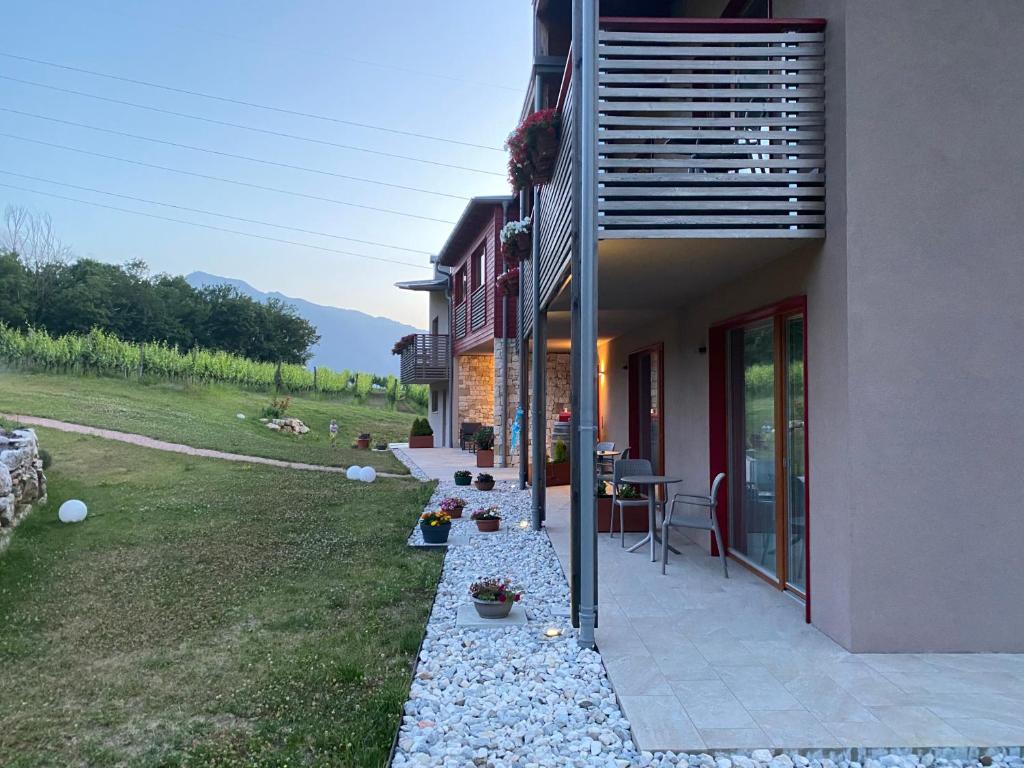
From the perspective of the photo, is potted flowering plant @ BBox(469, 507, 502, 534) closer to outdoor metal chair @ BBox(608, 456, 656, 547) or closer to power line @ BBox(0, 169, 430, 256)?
outdoor metal chair @ BBox(608, 456, 656, 547)

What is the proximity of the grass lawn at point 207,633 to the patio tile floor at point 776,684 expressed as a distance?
1.29 m

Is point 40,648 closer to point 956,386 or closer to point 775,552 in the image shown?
point 775,552

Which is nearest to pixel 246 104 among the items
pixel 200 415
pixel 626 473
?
pixel 200 415

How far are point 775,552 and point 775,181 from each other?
2.81 m

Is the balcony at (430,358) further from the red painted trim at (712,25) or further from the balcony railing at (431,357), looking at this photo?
the red painted trim at (712,25)

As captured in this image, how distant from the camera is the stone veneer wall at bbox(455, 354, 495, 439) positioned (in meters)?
19.7

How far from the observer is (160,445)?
14.4 meters

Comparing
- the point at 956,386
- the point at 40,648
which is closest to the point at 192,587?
the point at 40,648

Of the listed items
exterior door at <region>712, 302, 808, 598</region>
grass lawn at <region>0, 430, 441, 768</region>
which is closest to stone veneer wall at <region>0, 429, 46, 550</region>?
grass lawn at <region>0, 430, 441, 768</region>

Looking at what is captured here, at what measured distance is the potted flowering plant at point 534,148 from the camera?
6.06 meters

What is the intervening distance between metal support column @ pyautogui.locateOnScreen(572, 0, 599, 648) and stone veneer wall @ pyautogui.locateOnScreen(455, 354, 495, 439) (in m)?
15.5

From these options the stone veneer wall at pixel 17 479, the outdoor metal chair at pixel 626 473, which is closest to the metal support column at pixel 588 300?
the outdoor metal chair at pixel 626 473

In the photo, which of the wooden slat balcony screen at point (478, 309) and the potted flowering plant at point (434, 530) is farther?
the wooden slat balcony screen at point (478, 309)

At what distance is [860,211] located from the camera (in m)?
4.02
